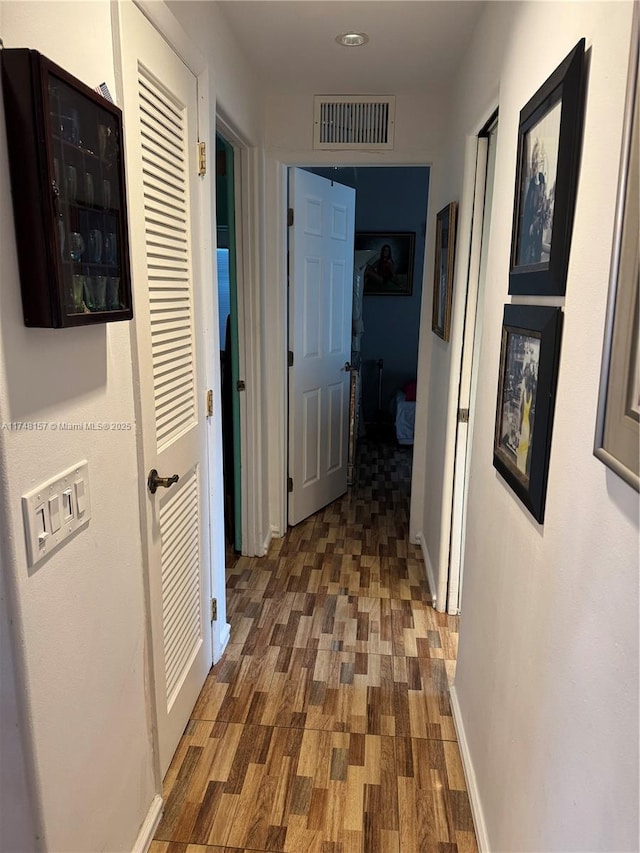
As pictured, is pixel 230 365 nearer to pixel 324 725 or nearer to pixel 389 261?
pixel 324 725

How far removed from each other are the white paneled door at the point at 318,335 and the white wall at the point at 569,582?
170 cm

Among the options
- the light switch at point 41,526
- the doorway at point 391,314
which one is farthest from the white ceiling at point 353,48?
the doorway at point 391,314

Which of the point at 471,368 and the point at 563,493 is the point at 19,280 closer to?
the point at 563,493

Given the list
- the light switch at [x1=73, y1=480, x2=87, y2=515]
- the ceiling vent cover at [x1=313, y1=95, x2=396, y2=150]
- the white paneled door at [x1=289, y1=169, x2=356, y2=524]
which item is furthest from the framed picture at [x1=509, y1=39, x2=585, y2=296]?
the white paneled door at [x1=289, y1=169, x2=356, y2=524]

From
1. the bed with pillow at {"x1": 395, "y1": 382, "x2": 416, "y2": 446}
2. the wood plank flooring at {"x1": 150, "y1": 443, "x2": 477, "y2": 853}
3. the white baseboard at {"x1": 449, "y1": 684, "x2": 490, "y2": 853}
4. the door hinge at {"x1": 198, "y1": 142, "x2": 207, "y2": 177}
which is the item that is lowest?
the wood plank flooring at {"x1": 150, "y1": 443, "x2": 477, "y2": 853}

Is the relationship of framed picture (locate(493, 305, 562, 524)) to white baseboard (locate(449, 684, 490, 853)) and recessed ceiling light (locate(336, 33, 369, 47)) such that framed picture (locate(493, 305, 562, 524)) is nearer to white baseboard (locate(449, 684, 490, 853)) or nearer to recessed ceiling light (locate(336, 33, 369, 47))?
white baseboard (locate(449, 684, 490, 853))

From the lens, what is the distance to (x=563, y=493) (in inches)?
39.9

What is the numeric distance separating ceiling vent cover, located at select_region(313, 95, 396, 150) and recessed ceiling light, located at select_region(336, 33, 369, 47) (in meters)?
0.60

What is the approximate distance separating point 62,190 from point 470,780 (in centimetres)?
180

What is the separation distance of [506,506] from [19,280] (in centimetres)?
114

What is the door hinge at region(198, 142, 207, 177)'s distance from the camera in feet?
6.11

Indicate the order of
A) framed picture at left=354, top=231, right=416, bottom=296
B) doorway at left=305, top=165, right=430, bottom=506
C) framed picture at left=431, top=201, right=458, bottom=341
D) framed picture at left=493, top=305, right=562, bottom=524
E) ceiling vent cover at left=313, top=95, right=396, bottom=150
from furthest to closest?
framed picture at left=354, top=231, right=416, bottom=296 < doorway at left=305, top=165, right=430, bottom=506 < ceiling vent cover at left=313, top=95, right=396, bottom=150 < framed picture at left=431, top=201, right=458, bottom=341 < framed picture at left=493, top=305, right=562, bottom=524

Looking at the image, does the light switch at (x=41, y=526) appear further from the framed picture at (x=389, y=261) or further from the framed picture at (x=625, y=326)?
the framed picture at (x=389, y=261)

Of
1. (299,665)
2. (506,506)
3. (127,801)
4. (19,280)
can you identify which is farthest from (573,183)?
(299,665)
